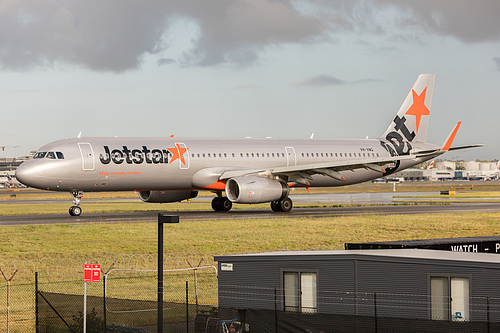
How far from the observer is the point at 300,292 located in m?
18.0

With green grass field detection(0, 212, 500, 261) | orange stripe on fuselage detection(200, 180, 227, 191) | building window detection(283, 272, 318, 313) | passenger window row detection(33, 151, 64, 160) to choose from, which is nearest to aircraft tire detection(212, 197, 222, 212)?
orange stripe on fuselage detection(200, 180, 227, 191)

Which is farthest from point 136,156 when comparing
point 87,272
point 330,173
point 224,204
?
point 87,272

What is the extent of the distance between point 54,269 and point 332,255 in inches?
680

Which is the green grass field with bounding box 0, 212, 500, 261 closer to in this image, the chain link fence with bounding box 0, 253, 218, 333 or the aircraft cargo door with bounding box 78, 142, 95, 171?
the chain link fence with bounding box 0, 253, 218, 333

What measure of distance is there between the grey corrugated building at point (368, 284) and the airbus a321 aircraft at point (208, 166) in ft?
99.7

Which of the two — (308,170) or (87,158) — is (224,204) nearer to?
(308,170)

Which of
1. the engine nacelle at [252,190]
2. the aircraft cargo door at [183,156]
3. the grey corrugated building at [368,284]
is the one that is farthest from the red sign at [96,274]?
the aircraft cargo door at [183,156]

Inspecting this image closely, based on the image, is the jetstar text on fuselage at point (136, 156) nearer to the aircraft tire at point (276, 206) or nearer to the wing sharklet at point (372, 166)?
the aircraft tire at point (276, 206)

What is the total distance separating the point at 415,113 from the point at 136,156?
28488 millimetres

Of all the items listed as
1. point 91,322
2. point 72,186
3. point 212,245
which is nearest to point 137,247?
point 212,245

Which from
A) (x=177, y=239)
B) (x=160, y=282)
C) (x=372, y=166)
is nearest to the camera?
(x=160, y=282)

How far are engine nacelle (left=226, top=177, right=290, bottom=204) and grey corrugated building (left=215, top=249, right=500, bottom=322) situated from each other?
Result: 2972 cm

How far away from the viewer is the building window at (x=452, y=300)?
635 inches

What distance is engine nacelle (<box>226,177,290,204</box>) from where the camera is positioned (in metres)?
49.1
